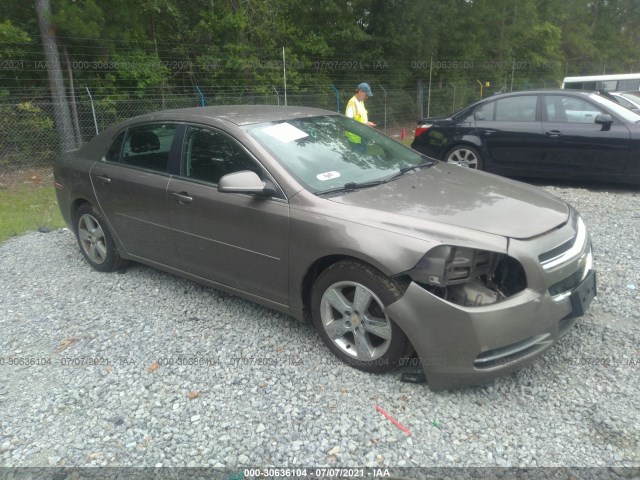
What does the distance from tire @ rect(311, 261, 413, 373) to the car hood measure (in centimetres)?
44

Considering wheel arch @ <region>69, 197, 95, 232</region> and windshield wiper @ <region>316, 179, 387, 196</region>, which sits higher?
windshield wiper @ <region>316, 179, 387, 196</region>

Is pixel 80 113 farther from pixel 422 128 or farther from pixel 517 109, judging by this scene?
pixel 517 109

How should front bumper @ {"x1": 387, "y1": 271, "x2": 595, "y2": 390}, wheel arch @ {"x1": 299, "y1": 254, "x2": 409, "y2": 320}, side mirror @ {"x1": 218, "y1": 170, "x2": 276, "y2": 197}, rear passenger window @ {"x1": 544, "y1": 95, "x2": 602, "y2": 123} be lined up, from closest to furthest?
front bumper @ {"x1": 387, "y1": 271, "x2": 595, "y2": 390} → wheel arch @ {"x1": 299, "y1": 254, "x2": 409, "y2": 320} → side mirror @ {"x1": 218, "y1": 170, "x2": 276, "y2": 197} → rear passenger window @ {"x1": 544, "y1": 95, "x2": 602, "y2": 123}

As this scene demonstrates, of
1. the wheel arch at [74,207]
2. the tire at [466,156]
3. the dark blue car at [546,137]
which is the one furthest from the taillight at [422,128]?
the wheel arch at [74,207]

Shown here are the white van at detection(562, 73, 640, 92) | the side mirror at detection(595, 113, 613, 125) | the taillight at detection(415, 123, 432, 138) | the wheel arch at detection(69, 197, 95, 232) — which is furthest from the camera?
the white van at detection(562, 73, 640, 92)

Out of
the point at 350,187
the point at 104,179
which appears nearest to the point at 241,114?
the point at 350,187

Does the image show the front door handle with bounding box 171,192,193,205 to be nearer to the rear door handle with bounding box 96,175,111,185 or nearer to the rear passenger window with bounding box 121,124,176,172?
the rear passenger window with bounding box 121,124,176,172

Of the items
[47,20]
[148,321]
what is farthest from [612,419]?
[47,20]

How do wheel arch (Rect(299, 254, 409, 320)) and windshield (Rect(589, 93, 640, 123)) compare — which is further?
windshield (Rect(589, 93, 640, 123))

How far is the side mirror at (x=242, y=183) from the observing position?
3352 millimetres

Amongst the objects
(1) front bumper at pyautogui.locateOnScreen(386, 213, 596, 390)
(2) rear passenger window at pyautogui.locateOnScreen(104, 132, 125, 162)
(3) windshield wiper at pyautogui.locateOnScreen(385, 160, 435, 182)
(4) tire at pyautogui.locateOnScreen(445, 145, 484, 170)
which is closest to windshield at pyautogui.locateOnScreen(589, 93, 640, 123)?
(4) tire at pyautogui.locateOnScreen(445, 145, 484, 170)

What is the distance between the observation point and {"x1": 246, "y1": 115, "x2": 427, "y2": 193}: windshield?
3559mm

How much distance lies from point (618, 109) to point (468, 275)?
5.89 meters

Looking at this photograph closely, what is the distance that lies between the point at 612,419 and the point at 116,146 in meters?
4.40
